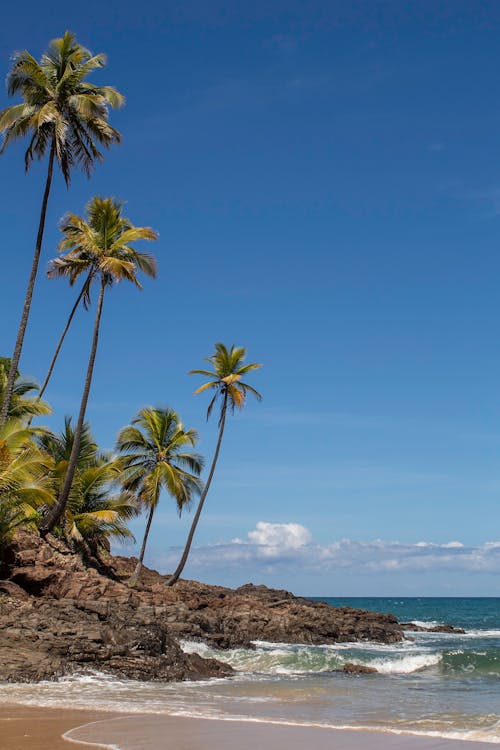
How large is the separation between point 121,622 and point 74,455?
7.92 m

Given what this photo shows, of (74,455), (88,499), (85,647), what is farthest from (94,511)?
(85,647)

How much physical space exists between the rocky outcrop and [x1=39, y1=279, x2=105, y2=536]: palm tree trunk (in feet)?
2.52

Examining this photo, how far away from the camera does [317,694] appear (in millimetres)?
17031

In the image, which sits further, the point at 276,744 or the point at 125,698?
the point at 125,698

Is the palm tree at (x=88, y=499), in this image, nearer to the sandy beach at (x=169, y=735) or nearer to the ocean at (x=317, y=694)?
the ocean at (x=317, y=694)

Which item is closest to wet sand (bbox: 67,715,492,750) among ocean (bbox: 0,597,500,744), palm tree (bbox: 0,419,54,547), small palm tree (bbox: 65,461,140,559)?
ocean (bbox: 0,597,500,744)

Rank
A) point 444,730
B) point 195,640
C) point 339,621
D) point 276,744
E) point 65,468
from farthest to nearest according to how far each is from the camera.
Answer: point 339,621 < point 65,468 < point 195,640 < point 444,730 < point 276,744

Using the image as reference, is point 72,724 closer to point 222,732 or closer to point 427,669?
point 222,732

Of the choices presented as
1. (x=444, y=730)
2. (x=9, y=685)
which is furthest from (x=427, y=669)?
(x=9, y=685)

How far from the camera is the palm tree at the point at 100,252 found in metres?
26.7

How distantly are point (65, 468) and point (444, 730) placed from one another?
2054 cm

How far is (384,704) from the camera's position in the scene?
620 inches

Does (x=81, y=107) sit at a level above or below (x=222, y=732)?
above

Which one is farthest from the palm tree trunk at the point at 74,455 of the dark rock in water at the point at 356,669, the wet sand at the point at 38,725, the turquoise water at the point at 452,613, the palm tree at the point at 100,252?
the turquoise water at the point at 452,613
